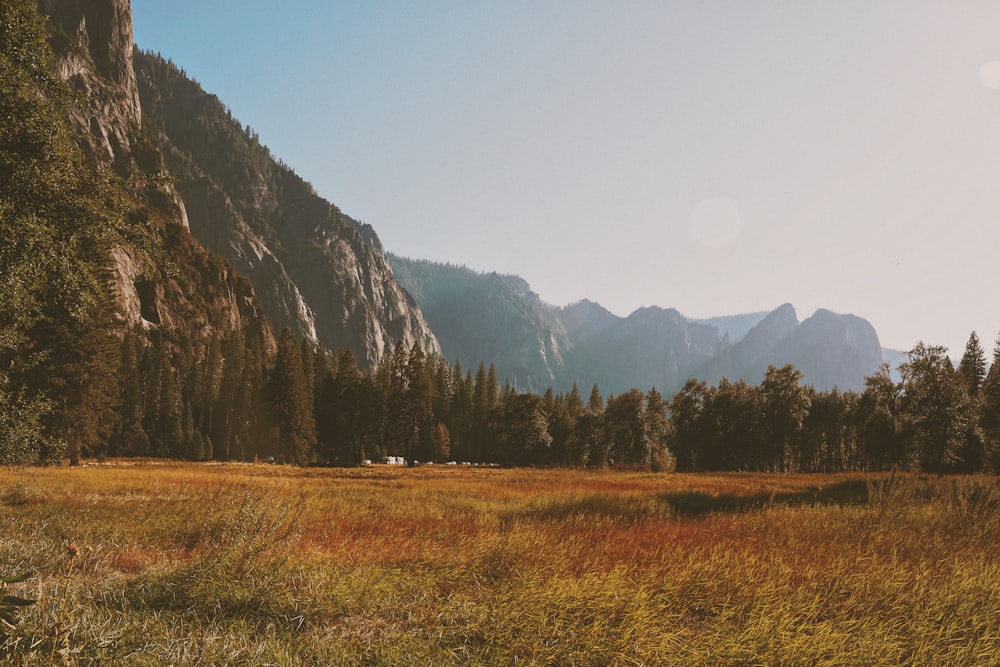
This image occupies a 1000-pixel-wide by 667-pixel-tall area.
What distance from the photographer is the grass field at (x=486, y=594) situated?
4117 millimetres

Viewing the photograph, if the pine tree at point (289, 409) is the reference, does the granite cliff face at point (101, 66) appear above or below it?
above

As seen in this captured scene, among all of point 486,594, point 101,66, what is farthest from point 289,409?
point 101,66

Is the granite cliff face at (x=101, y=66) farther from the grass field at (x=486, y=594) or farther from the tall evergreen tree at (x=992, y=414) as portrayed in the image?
the tall evergreen tree at (x=992, y=414)

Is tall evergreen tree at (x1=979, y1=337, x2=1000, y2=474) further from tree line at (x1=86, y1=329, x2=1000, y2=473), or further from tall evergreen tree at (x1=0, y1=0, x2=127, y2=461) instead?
tall evergreen tree at (x1=0, y1=0, x2=127, y2=461)

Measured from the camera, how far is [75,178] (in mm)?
7527

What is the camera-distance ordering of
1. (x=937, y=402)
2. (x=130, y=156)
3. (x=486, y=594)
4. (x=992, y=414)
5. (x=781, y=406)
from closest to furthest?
1. (x=486, y=594)
2. (x=992, y=414)
3. (x=937, y=402)
4. (x=781, y=406)
5. (x=130, y=156)

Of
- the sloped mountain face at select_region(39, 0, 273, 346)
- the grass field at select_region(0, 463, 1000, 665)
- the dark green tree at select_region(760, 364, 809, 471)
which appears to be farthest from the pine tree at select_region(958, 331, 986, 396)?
the sloped mountain face at select_region(39, 0, 273, 346)

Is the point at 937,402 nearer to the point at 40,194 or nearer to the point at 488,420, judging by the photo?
the point at 40,194

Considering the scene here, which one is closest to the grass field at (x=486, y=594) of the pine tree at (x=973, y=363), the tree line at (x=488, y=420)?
the tree line at (x=488, y=420)

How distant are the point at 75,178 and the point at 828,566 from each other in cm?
1346

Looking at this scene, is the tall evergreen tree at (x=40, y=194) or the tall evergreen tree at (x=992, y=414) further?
the tall evergreen tree at (x=992, y=414)

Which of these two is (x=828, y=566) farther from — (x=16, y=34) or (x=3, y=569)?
(x=16, y=34)

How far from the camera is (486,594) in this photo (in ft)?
18.2

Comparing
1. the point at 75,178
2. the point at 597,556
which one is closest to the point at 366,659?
the point at 597,556
